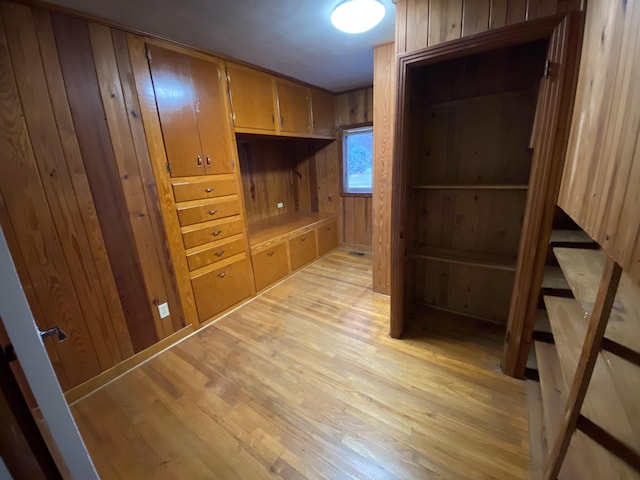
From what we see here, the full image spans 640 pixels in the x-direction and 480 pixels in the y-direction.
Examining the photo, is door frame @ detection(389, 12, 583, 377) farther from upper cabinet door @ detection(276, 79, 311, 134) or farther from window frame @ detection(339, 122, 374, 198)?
window frame @ detection(339, 122, 374, 198)

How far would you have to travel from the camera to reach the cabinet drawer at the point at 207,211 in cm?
216

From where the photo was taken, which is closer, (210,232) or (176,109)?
(176,109)

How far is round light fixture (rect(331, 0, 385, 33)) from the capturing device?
1.59m

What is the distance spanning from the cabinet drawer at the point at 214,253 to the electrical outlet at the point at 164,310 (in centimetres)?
35

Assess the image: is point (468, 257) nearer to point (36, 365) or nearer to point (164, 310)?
point (36, 365)

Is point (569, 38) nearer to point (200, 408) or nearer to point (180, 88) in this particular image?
point (180, 88)

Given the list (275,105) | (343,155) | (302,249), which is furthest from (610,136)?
(343,155)

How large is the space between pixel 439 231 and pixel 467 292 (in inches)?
23.2

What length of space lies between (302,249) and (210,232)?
4.72 ft

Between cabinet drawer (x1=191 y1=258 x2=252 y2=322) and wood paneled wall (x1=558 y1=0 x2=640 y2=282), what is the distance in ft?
8.17

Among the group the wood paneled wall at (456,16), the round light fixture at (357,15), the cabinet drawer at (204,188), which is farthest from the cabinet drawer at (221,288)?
the wood paneled wall at (456,16)

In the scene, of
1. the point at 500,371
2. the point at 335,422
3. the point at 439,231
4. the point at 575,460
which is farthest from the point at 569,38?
the point at 335,422

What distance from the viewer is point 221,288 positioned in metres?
2.52

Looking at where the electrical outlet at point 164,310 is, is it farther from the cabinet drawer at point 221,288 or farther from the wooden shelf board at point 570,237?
the wooden shelf board at point 570,237
